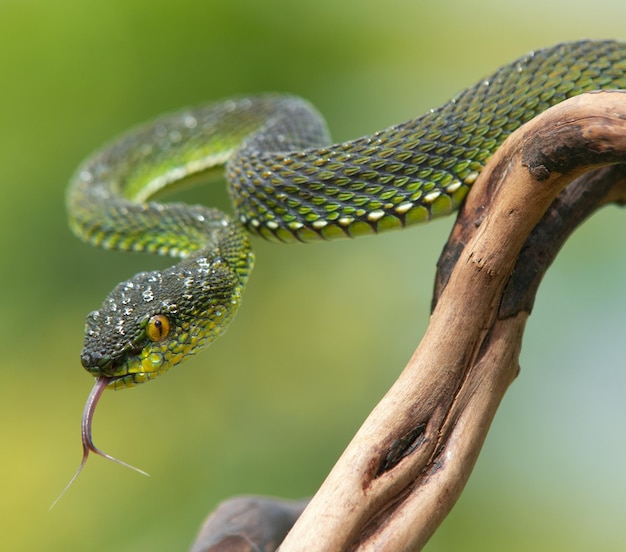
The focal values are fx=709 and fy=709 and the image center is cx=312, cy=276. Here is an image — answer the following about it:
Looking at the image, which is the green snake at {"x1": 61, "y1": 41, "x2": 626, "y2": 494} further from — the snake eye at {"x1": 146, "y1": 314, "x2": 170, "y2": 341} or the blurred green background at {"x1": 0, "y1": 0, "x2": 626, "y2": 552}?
the blurred green background at {"x1": 0, "y1": 0, "x2": 626, "y2": 552}

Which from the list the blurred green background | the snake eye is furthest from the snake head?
the blurred green background

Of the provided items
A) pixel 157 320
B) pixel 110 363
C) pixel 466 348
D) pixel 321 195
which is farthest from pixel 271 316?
pixel 466 348

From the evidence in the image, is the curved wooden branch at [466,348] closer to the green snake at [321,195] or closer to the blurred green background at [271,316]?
the green snake at [321,195]

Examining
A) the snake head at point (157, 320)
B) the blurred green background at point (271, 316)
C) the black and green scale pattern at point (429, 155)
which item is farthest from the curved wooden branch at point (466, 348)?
the blurred green background at point (271, 316)

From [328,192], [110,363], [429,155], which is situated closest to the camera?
[110,363]

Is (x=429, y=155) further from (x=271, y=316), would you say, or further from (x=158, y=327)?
(x=271, y=316)

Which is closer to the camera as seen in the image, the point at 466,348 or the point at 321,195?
the point at 466,348

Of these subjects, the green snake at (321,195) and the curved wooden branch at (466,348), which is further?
the green snake at (321,195)
